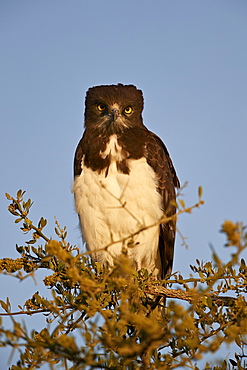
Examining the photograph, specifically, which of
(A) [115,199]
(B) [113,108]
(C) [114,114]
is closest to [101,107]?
(B) [113,108]

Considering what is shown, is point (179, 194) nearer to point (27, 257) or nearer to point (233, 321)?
point (233, 321)

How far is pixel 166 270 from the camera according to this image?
24.4ft

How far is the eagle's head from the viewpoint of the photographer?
7125 millimetres

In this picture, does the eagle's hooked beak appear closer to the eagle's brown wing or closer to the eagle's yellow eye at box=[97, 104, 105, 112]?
the eagle's yellow eye at box=[97, 104, 105, 112]

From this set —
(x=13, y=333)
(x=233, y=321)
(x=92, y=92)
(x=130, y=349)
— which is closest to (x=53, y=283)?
(x=233, y=321)

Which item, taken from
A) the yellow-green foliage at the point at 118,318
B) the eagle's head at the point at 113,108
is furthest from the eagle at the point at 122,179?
the yellow-green foliage at the point at 118,318

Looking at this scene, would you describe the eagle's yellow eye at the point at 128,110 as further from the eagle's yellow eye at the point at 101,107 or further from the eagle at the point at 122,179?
the eagle's yellow eye at the point at 101,107

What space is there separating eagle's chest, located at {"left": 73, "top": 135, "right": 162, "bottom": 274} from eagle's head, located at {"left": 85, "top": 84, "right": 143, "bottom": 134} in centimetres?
24

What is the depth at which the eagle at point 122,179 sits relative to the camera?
6658mm

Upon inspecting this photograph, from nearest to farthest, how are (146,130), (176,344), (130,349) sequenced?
(130,349), (176,344), (146,130)

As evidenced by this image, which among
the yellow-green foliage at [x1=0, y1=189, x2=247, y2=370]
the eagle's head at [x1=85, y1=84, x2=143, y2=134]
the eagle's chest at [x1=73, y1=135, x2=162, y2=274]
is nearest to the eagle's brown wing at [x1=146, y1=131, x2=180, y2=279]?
the eagle's chest at [x1=73, y1=135, x2=162, y2=274]

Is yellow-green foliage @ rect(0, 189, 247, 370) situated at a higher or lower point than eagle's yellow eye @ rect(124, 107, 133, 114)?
lower

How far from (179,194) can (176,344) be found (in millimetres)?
1419

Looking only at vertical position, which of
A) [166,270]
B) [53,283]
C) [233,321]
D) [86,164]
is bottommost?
[233,321]
